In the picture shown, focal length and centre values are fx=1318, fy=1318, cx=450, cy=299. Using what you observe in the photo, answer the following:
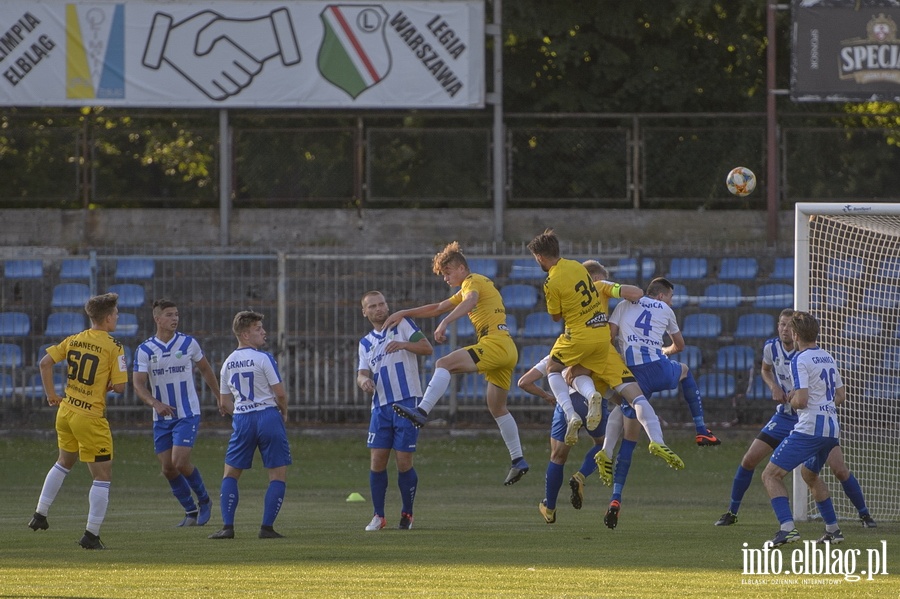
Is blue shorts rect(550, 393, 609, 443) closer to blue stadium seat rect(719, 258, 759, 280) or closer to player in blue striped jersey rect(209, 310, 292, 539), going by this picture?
player in blue striped jersey rect(209, 310, 292, 539)

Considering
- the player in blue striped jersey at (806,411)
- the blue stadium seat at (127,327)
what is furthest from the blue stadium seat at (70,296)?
the player in blue striped jersey at (806,411)

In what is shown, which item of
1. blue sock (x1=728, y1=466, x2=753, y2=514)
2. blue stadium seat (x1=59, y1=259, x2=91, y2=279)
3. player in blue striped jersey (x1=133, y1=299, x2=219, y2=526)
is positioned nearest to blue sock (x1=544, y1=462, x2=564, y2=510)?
blue sock (x1=728, y1=466, x2=753, y2=514)

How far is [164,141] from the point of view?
25266 mm

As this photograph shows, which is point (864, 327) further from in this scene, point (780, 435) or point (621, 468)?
point (621, 468)

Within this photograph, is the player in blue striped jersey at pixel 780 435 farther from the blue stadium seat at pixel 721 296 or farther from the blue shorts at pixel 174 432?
the blue stadium seat at pixel 721 296

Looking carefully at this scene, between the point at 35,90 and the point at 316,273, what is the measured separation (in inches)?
238

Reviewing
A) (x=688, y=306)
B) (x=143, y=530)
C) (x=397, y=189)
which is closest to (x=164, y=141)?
(x=397, y=189)

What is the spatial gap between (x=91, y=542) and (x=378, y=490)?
2.70 meters

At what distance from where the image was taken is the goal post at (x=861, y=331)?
13.4 m

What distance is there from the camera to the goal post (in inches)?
527

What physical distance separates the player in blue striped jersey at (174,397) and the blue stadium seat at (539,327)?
927cm

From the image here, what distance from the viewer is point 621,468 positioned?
11.8m

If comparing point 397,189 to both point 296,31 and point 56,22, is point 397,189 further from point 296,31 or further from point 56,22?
point 56,22

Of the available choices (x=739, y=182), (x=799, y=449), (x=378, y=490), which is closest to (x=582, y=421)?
(x=378, y=490)
